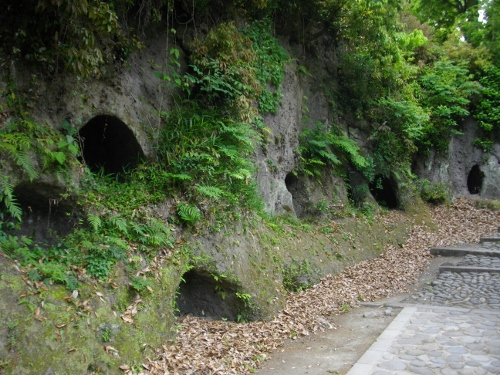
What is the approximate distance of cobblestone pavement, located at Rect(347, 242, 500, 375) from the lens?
18.3ft

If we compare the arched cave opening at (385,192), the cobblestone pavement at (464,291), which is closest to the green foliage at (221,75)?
the cobblestone pavement at (464,291)

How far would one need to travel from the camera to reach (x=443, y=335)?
681cm

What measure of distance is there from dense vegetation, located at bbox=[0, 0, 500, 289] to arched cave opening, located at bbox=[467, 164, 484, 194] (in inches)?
228

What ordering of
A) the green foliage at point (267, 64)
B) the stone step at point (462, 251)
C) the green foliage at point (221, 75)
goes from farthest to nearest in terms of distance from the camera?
the stone step at point (462, 251) < the green foliage at point (267, 64) < the green foliage at point (221, 75)

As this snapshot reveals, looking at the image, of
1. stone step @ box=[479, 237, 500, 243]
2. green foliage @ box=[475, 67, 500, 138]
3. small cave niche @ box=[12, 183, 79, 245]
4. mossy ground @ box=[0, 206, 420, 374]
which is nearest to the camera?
mossy ground @ box=[0, 206, 420, 374]

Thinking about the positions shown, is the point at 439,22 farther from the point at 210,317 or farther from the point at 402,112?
the point at 210,317

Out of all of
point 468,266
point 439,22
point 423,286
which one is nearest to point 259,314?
point 423,286

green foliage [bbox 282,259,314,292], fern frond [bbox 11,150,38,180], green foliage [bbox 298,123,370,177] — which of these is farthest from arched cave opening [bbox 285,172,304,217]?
fern frond [bbox 11,150,38,180]

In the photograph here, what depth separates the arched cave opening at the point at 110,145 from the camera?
787 cm

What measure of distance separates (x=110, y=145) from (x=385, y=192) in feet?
40.9

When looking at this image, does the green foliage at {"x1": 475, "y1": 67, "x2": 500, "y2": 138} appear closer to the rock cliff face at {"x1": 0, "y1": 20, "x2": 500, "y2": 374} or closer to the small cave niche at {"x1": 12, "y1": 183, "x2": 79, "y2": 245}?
the rock cliff face at {"x1": 0, "y1": 20, "x2": 500, "y2": 374}

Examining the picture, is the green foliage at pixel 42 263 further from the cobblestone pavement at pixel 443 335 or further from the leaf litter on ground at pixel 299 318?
the cobblestone pavement at pixel 443 335

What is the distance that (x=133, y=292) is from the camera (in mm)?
5801

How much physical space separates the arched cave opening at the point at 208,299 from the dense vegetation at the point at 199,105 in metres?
1.07
